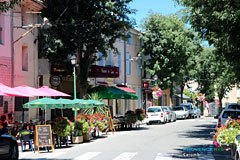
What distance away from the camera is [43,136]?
15023 millimetres

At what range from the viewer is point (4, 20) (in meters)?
21.5

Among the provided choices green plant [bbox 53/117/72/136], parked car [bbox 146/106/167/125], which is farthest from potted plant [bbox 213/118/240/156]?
parked car [bbox 146/106/167/125]

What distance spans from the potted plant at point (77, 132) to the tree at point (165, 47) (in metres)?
25.4

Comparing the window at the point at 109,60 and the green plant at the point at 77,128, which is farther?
the window at the point at 109,60

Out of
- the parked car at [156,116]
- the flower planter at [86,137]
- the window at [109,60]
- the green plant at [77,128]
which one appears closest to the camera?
the green plant at [77,128]

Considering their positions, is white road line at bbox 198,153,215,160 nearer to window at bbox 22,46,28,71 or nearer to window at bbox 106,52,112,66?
window at bbox 22,46,28,71

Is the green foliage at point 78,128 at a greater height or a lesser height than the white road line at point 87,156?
greater

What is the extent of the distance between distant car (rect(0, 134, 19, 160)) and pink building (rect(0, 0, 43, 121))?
10485mm

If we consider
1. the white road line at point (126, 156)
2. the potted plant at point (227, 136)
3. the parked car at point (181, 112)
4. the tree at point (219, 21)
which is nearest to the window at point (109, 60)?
the parked car at point (181, 112)

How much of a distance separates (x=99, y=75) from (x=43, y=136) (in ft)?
46.9

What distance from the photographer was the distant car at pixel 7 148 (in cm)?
1026

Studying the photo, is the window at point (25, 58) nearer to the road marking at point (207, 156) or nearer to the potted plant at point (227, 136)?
the road marking at point (207, 156)

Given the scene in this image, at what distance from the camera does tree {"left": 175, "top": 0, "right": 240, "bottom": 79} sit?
1455 centimetres

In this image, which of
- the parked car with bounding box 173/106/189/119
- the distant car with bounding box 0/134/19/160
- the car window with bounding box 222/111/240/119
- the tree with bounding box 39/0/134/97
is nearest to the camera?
the distant car with bounding box 0/134/19/160
